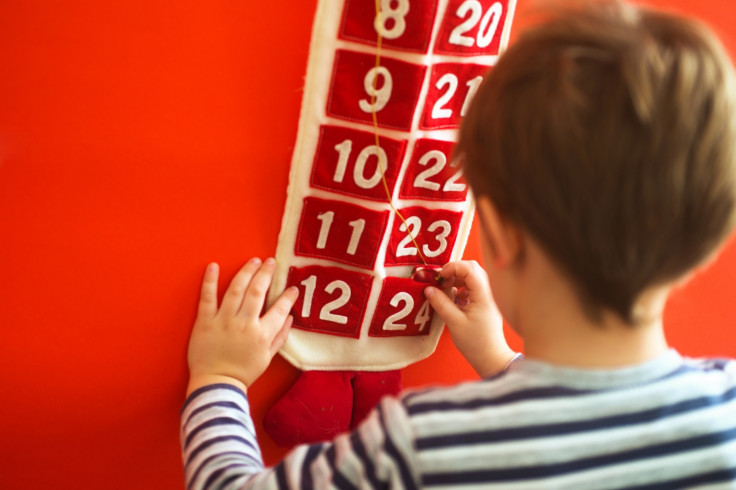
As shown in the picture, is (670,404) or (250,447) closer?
(670,404)

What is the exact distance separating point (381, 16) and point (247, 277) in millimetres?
353

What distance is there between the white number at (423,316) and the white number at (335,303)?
113mm

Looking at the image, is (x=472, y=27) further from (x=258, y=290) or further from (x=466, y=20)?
(x=258, y=290)

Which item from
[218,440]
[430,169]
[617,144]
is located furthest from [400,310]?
[617,144]

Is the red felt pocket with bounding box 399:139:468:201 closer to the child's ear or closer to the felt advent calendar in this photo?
the felt advent calendar

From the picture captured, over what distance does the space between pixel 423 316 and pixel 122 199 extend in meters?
0.44

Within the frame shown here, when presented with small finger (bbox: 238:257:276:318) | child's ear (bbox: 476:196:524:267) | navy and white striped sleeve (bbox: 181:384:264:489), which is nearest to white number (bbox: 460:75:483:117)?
child's ear (bbox: 476:196:524:267)

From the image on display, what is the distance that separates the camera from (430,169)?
2.59ft

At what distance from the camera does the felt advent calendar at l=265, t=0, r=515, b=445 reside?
2.29ft

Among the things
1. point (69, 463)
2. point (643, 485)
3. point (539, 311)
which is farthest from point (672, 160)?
point (69, 463)

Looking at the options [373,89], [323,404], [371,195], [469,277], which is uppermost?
[373,89]

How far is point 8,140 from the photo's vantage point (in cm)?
65

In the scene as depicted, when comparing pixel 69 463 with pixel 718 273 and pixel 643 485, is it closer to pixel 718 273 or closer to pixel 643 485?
pixel 643 485

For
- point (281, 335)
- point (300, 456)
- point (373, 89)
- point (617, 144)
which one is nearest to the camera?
point (617, 144)
